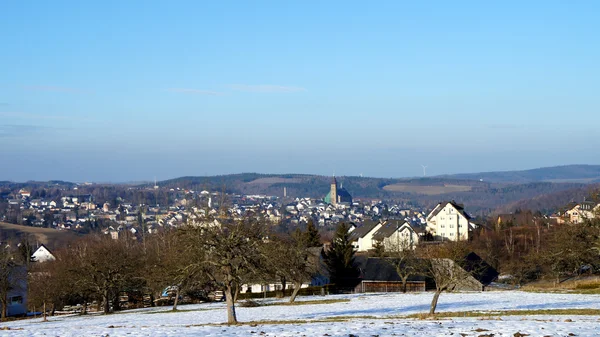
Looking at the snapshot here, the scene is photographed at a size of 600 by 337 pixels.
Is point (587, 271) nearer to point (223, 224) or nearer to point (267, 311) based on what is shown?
point (267, 311)

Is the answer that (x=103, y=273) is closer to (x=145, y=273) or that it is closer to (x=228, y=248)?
(x=145, y=273)

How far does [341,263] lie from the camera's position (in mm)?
69750

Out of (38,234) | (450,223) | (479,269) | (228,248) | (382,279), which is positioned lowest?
(382,279)

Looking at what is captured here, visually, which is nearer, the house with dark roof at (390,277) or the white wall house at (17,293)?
the white wall house at (17,293)

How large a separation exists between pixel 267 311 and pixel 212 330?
16226mm

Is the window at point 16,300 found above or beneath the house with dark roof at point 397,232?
beneath

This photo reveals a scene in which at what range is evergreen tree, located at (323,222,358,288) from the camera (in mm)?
68500

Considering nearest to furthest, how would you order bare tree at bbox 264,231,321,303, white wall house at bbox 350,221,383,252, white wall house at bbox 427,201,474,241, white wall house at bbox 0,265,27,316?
bare tree at bbox 264,231,321,303
white wall house at bbox 0,265,27,316
white wall house at bbox 350,221,383,252
white wall house at bbox 427,201,474,241

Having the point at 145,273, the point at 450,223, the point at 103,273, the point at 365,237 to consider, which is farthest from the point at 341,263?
the point at 450,223

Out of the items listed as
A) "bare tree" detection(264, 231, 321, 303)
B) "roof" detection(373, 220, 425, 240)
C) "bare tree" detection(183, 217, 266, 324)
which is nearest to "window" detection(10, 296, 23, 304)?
"bare tree" detection(264, 231, 321, 303)

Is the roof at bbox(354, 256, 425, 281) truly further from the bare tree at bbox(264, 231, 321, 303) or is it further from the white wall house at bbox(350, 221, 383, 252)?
the white wall house at bbox(350, 221, 383, 252)

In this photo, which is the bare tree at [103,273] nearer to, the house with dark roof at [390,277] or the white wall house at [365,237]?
the house with dark roof at [390,277]

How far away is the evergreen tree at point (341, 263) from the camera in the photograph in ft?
225

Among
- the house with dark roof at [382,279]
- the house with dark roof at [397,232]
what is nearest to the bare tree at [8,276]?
the house with dark roof at [382,279]
